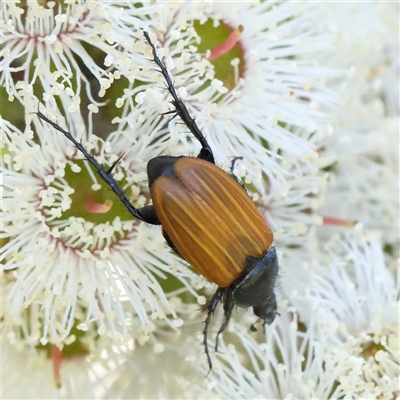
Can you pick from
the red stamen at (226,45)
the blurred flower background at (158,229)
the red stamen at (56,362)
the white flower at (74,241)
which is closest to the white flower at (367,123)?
the blurred flower background at (158,229)

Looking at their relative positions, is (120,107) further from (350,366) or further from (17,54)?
(350,366)

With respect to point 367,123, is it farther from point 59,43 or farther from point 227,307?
point 59,43

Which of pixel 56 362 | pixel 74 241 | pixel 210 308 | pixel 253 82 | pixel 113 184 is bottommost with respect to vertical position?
pixel 56 362

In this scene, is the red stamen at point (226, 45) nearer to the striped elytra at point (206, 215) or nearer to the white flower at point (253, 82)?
the white flower at point (253, 82)

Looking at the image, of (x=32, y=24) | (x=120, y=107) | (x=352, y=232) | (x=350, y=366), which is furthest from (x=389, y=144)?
(x=32, y=24)

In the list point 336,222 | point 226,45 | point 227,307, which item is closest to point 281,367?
point 227,307

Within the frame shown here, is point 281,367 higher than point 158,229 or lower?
lower

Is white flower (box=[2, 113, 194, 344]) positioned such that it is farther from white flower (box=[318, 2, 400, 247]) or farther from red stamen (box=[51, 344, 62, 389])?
white flower (box=[318, 2, 400, 247])
